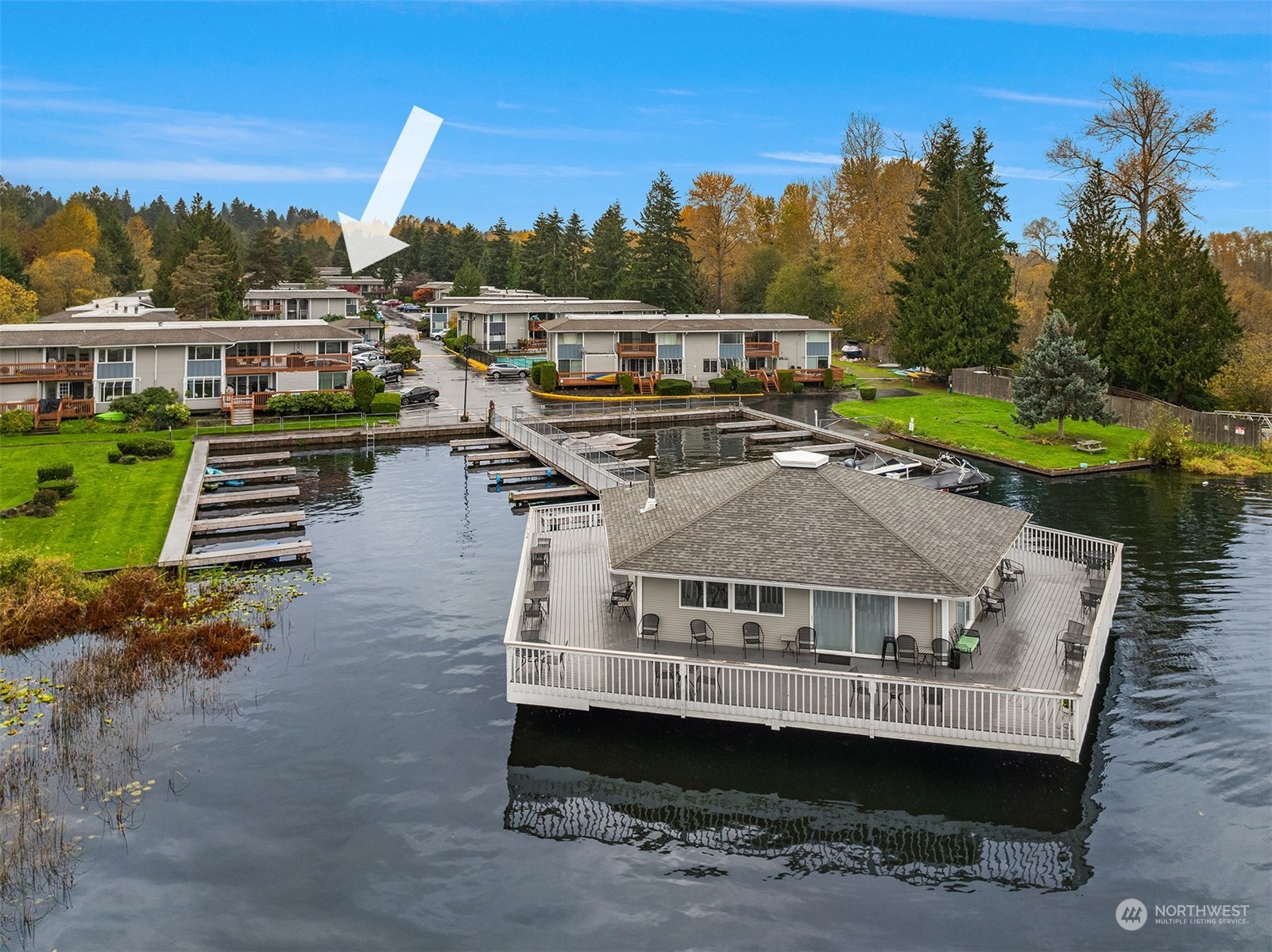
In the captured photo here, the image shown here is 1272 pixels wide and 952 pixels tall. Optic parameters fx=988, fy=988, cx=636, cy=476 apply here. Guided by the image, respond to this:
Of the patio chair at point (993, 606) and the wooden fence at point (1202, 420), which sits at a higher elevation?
the wooden fence at point (1202, 420)

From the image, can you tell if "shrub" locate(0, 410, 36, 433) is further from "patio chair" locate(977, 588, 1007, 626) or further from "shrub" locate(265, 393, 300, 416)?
"patio chair" locate(977, 588, 1007, 626)

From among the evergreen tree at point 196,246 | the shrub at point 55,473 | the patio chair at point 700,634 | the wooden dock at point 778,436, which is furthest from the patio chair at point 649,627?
the evergreen tree at point 196,246

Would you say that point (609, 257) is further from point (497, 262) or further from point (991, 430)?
point (991, 430)

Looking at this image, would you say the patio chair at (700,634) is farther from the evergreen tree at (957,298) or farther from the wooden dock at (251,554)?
the evergreen tree at (957,298)

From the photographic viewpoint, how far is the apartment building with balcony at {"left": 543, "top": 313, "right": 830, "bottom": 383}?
7994 centimetres

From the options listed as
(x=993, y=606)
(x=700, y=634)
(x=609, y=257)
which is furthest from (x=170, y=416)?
(x=609, y=257)

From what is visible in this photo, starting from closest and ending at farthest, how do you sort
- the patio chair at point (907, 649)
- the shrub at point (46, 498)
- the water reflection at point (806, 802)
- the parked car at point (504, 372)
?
the water reflection at point (806, 802)
the patio chair at point (907, 649)
the shrub at point (46, 498)
the parked car at point (504, 372)

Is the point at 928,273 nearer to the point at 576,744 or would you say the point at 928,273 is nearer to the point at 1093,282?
the point at 1093,282

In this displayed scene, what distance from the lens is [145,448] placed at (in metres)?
50.2

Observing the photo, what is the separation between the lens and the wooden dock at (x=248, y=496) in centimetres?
4294

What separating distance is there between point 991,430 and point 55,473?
49.9 m

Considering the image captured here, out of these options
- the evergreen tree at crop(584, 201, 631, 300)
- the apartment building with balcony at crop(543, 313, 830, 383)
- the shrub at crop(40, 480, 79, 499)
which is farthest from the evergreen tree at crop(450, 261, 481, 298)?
the shrub at crop(40, 480, 79, 499)

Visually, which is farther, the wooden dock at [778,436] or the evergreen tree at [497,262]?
the evergreen tree at [497,262]

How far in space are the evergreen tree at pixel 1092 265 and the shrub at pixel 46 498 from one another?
186 ft
